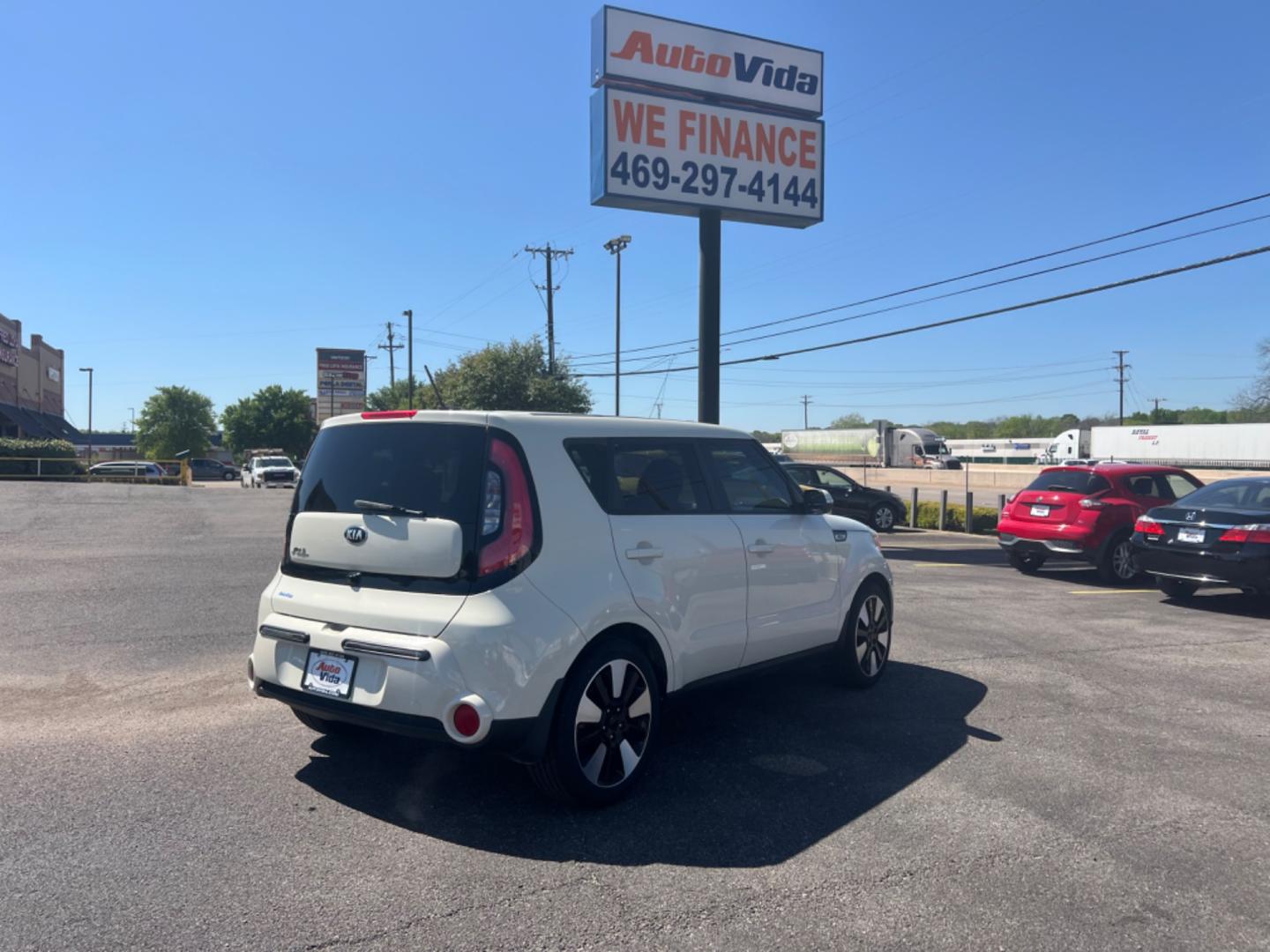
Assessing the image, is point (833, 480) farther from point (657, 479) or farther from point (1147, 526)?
A: point (657, 479)

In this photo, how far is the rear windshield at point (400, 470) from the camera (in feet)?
14.0

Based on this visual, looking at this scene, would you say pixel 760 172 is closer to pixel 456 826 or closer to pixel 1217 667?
pixel 1217 667

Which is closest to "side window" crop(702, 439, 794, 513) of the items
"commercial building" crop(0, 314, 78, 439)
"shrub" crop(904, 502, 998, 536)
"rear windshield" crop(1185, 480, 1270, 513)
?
"rear windshield" crop(1185, 480, 1270, 513)

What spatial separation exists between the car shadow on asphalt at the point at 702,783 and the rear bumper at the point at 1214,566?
215 inches

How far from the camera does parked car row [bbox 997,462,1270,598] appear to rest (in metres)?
10.1

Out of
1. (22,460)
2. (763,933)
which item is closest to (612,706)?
(763,933)

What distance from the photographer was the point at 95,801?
434 cm

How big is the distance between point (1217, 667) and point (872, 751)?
13.2 feet

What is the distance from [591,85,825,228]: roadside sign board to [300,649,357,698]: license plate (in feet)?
55.4

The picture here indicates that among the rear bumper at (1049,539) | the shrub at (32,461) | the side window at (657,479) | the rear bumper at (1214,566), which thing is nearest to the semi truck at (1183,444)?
the rear bumper at (1049,539)

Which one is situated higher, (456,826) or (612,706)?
(612,706)

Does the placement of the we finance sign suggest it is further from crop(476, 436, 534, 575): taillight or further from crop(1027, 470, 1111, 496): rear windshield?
crop(476, 436, 534, 575): taillight

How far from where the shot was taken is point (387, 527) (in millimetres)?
4359

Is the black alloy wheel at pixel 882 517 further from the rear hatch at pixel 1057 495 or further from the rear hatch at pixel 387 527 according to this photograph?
the rear hatch at pixel 387 527
